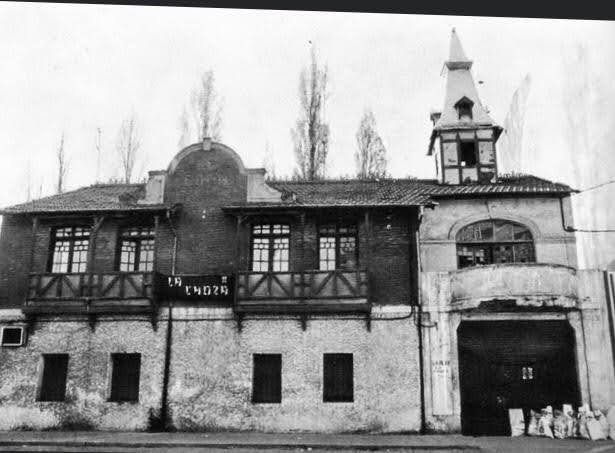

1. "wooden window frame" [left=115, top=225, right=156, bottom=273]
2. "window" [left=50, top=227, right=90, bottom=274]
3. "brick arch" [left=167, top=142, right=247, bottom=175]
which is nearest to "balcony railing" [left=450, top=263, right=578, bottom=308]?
"brick arch" [left=167, top=142, right=247, bottom=175]

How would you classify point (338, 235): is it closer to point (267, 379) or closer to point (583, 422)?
point (267, 379)

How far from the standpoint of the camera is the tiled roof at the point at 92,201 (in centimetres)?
1922

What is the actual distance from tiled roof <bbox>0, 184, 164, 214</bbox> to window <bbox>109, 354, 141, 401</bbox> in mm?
4954

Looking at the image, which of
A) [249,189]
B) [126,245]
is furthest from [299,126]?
[126,245]

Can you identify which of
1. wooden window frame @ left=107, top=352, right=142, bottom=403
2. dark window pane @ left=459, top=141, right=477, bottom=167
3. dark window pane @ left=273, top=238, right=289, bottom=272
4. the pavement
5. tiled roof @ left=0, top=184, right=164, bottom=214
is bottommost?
the pavement

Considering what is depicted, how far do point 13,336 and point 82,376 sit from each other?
9.23ft

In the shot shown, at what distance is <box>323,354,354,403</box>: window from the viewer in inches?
704

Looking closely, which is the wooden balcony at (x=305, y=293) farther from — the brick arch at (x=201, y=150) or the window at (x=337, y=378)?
the brick arch at (x=201, y=150)

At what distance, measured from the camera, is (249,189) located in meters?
19.9

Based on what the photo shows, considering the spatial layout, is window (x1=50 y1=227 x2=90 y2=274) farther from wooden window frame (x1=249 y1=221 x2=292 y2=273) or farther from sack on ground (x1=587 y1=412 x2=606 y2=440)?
sack on ground (x1=587 y1=412 x2=606 y2=440)

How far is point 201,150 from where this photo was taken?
67.0 feet

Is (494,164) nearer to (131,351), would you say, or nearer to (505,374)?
(505,374)

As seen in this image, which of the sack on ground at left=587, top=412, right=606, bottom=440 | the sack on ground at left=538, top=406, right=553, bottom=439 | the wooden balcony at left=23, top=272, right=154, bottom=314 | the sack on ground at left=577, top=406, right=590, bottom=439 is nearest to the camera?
the sack on ground at left=587, top=412, right=606, bottom=440

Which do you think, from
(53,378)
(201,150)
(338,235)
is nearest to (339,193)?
(338,235)
